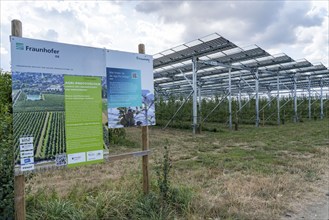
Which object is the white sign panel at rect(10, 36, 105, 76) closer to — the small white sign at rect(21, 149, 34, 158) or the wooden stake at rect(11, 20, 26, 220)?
the wooden stake at rect(11, 20, 26, 220)

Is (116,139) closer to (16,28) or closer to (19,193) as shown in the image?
(19,193)

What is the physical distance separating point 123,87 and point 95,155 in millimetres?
892

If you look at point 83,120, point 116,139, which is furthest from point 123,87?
point 116,139

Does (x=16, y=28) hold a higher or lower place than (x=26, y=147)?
higher

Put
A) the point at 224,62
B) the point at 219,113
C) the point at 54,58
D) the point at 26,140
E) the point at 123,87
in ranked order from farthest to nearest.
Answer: the point at 219,113, the point at 224,62, the point at 123,87, the point at 54,58, the point at 26,140

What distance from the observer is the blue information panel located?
10.1ft

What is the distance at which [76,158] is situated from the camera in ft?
8.87

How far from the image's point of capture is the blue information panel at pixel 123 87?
122 inches

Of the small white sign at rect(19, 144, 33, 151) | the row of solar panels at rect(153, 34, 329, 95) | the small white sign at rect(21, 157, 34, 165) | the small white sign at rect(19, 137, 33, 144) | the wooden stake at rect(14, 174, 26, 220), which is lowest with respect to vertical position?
the wooden stake at rect(14, 174, 26, 220)

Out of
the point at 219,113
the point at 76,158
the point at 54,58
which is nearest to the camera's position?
the point at 54,58

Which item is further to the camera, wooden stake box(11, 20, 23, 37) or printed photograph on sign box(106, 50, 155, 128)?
printed photograph on sign box(106, 50, 155, 128)

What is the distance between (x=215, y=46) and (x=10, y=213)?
11.2 m

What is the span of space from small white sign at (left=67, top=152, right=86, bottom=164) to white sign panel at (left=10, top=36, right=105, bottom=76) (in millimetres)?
844

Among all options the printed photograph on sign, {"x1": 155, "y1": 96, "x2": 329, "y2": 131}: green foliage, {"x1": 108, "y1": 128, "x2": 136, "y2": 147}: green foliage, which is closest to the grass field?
the printed photograph on sign
